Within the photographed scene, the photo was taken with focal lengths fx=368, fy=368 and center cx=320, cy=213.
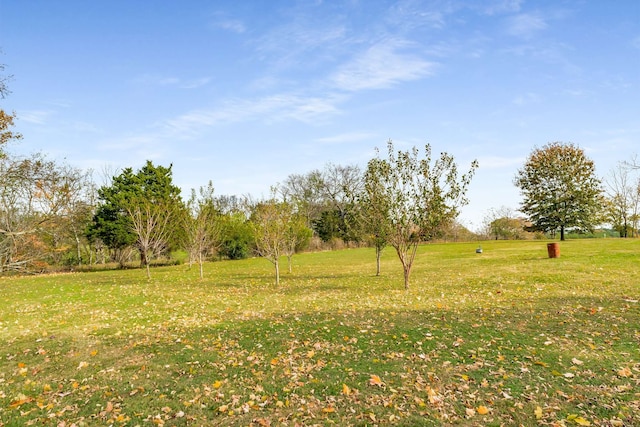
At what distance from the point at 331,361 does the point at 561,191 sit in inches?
1820

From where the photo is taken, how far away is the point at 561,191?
4288cm

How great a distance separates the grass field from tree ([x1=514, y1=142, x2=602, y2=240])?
33985 millimetres

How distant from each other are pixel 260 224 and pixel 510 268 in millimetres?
13779

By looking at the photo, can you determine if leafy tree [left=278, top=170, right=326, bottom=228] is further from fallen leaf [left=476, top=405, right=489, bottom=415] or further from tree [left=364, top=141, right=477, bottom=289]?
fallen leaf [left=476, top=405, right=489, bottom=415]

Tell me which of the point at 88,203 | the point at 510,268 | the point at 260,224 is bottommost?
the point at 510,268

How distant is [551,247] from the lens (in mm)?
23672

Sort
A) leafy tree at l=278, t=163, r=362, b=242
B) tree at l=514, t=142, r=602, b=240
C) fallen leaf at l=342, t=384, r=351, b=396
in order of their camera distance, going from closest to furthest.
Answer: fallen leaf at l=342, t=384, r=351, b=396 < tree at l=514, t=142, r=602, b=240 < leafy tree at l=278, t=163, r=362, b=242

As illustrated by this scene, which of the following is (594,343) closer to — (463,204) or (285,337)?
(285,337)

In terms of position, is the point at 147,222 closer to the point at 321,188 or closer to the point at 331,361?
the point at 331,361

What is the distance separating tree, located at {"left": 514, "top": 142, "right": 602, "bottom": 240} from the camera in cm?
4181

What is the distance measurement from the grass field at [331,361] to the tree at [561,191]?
3398 centimetres

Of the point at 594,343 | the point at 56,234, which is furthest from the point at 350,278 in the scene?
the point at 56,234

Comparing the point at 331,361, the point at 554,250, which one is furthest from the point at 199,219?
the point at 554,250

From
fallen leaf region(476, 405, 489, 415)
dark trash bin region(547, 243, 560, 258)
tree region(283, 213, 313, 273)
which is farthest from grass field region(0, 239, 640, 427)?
dark trash bin region(547, 243, 560, 258)
